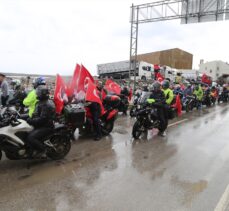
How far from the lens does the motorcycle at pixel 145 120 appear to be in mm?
7695

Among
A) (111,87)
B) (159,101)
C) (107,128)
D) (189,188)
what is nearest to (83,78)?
(107,128)

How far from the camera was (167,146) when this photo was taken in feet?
23.2

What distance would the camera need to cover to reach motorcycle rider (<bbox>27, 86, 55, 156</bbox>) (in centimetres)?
500

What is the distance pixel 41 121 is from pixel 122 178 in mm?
1848

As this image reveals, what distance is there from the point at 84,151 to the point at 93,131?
1504 millimetres

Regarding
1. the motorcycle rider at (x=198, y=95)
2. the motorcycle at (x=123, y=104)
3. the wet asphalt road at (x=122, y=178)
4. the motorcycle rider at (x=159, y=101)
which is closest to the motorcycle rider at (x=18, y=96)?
the wet asphalt road at (x=122, y=178)

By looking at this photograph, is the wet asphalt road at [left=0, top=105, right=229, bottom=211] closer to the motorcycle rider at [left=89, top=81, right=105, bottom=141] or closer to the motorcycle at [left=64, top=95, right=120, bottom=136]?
the motorcycle rider at [left=89, top=81, right=105, bottom=141]

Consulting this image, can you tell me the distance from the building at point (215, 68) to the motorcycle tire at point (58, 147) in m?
85.3

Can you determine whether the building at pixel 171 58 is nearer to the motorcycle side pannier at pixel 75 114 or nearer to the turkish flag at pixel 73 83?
the turkish flag at pixel 73 83

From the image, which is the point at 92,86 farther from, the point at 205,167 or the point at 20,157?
Answer: the point at 205,167

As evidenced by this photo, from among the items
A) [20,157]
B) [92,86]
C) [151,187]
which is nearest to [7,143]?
[20,157]

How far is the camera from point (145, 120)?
7.89 meters

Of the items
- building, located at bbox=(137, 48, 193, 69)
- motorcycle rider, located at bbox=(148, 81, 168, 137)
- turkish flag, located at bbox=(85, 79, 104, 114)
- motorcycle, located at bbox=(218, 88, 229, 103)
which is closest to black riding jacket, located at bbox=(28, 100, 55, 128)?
turkish flag, located at bbox=(85, 79, 104, 114)

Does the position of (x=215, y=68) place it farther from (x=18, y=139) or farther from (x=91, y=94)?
(x=18, y=139)
